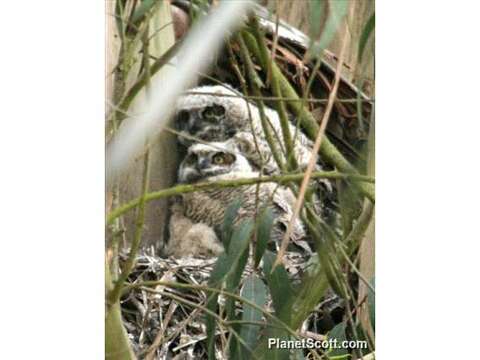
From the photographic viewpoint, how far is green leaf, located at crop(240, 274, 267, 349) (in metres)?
1.58

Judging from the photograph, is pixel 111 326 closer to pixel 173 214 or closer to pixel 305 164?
pixel 173 214

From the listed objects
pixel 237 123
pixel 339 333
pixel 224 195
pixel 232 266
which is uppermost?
pixel 237 123

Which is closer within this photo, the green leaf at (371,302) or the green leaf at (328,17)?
the green leaf at (328,17)

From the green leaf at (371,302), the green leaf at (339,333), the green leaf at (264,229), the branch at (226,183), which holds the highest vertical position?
the branch at (226,183)

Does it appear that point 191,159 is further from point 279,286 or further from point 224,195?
point 279,286

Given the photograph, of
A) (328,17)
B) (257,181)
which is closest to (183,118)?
(257,181)

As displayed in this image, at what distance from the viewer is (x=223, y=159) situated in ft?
5.23

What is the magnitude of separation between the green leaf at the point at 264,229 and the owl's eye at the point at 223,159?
9cm

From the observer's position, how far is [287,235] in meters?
1.51

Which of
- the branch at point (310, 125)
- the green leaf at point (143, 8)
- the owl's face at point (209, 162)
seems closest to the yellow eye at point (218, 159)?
the owl's face at point (209, 162)

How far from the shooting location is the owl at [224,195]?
5.12 ft

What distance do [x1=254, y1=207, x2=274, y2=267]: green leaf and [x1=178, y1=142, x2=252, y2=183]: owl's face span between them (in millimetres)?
67

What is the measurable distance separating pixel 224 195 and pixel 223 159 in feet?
0.17

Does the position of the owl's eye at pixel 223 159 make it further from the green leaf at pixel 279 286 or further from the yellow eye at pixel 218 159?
the green leaf at pixel 279 286
